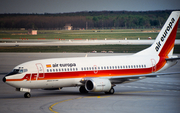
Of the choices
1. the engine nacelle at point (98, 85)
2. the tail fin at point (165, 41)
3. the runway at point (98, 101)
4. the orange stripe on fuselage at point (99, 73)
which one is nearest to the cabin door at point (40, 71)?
the orange stripe on fuselage at point (99, 73)

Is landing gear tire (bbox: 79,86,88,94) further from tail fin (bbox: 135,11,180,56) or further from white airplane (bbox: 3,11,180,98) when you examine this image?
tail fin (bbox: 135,11,180,56)

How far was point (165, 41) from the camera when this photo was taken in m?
37.1

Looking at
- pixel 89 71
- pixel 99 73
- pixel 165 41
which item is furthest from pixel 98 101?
pixel 165 41

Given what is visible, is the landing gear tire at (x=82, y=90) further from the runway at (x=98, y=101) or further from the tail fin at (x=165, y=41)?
the tail fin at (x=165, y=41)

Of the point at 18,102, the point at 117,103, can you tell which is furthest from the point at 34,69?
the point at 117,103

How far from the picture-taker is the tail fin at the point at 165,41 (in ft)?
121

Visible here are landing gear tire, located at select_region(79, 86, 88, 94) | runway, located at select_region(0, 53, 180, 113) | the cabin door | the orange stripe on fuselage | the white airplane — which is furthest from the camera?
landing gear tire, located at select_region(79, 86, 88, 94)

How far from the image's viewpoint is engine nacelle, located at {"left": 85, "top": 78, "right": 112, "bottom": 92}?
29225mm

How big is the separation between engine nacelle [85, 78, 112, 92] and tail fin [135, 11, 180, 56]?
824 centimetres

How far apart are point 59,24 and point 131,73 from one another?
547 ft

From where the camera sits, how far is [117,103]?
85.1ft

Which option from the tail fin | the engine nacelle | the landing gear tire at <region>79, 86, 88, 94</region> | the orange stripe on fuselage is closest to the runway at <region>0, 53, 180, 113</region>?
the landing gear tire at <region>79, 86, 88, 94</region>

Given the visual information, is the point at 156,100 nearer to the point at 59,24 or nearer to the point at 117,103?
the point at 117,103

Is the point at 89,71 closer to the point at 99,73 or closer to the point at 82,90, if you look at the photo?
the point at 99,73
